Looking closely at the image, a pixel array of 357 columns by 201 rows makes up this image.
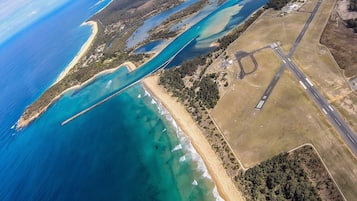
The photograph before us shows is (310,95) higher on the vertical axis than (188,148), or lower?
lower

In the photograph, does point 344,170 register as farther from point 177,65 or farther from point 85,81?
point 85,81

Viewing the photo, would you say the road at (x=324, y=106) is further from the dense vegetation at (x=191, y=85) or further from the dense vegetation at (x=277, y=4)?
the dense vegetation at (x=277, y=4)

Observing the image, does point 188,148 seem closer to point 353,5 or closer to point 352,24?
point 352,24

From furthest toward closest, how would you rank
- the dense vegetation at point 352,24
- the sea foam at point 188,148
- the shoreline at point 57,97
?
the shoreline at point 57,97
the dense vegetation at point 352,24
the sea foam at point 188,148

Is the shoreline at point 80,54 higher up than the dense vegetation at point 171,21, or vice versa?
the shoreline at point 80,54

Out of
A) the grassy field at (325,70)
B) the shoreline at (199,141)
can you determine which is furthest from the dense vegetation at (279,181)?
the grassy field at (325,70)

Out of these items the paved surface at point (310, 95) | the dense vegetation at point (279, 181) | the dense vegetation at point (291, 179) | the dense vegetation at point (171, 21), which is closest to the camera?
the dense vegetation at point (291, 179)

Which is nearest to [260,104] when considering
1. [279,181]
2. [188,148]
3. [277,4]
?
[188,148]

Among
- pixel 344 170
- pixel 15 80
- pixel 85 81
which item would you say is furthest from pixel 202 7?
pixel 344 170
